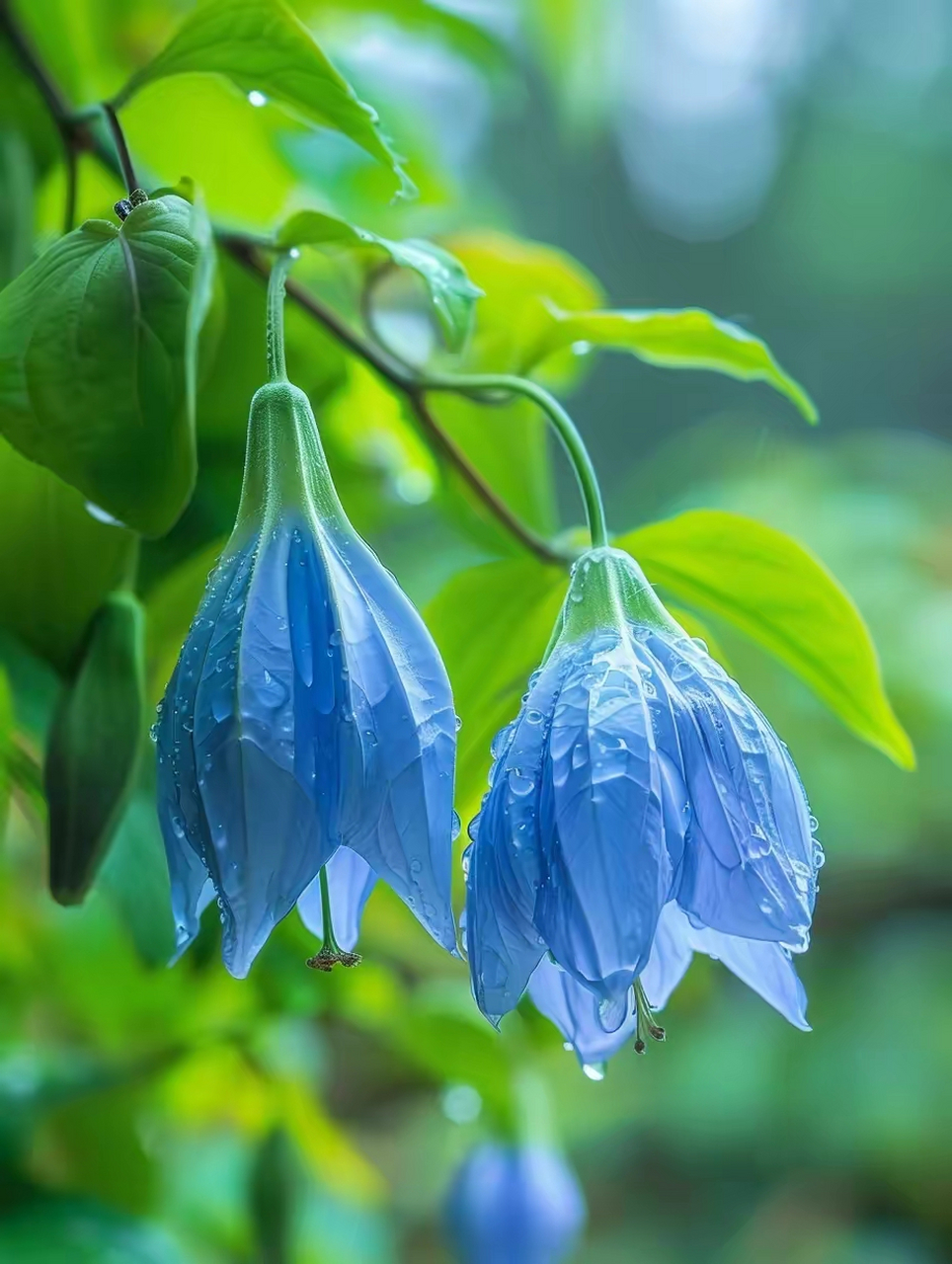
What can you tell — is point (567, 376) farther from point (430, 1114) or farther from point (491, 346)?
point (430, 1114)

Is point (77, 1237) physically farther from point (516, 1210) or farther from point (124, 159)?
point (124, 159)

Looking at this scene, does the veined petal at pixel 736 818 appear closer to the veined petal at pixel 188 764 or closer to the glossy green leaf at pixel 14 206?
the veined petal at pixel 188 764

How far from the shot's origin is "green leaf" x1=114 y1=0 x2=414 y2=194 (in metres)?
0.26

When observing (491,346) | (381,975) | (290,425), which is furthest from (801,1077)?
(290,425)

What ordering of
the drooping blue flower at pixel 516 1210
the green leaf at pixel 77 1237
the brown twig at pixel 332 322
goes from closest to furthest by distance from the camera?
1. the brown twig at pixel 332 322
2. the green leaf at pixel 77 1237
3. the drooping blue flower at pixel 516 1210

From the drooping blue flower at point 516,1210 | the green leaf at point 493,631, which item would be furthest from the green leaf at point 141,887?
the drooping blue flower at point 516,1210

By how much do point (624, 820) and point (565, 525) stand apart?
1.20 metres

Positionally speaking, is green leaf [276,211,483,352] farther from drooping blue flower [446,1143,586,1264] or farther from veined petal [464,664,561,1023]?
drooping blue flower [446,1143,586,1264]

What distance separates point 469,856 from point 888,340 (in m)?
2.39

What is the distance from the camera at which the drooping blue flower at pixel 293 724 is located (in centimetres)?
21

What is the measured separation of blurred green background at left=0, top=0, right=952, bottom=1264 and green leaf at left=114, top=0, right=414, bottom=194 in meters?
0.06

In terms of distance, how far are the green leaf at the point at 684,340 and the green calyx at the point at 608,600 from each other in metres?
0.09

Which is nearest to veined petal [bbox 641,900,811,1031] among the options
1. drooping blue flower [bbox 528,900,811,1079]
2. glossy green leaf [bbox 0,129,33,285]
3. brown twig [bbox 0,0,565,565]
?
drooping blue flower [bbox 528,900,811,1079]

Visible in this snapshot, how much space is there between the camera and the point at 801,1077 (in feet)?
4.82
